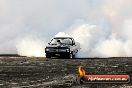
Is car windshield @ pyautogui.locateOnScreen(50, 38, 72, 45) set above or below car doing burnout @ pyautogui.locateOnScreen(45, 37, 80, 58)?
above

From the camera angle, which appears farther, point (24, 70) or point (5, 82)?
point (24, 70)

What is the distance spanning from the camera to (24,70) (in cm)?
2338

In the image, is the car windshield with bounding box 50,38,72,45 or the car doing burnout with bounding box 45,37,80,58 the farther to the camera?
the car windshield with bounding box 50,38,72,45

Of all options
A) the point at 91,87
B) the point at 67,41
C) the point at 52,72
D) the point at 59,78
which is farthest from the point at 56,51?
the point at 91,87

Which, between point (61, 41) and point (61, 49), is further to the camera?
point (61, 41)

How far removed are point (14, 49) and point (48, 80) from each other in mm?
27894

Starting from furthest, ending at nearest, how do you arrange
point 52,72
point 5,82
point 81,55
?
point 81,55 → point 52,72 → point 5,82

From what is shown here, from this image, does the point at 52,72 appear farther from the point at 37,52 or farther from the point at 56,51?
the point at 37,52

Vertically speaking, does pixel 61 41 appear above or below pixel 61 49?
above

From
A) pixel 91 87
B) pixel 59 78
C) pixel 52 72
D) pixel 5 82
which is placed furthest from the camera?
pixel 52 72

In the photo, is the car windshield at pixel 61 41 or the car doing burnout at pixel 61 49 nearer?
the car doing burnout at pixel 61 49

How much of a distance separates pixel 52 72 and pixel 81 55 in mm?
14845

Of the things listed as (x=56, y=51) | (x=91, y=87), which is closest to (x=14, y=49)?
(x=56, y=51)

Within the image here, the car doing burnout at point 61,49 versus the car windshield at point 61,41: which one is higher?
the car windshield at point 61,41
